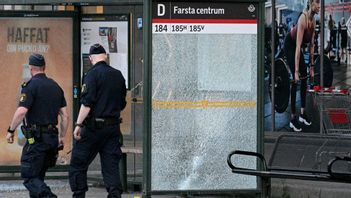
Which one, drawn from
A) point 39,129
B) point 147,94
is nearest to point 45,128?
point 39,129

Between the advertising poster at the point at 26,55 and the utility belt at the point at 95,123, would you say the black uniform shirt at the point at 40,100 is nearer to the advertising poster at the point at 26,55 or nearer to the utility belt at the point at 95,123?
the utility belt at the point at 95,123

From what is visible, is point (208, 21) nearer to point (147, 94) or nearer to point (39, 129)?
point (147, 94)

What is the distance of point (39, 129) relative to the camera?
333 inches

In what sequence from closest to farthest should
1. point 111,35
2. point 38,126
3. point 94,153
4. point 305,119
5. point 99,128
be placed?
point 99,128, point 94,153, point 38,126, point 111,35, point 305,119

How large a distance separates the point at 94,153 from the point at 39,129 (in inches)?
25.4

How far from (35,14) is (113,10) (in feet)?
3.38

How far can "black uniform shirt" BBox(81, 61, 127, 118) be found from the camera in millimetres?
8242

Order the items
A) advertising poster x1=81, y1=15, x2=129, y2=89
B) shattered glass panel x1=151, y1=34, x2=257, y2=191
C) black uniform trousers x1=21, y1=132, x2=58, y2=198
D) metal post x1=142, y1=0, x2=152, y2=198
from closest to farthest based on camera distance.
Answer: metal post x1=142, y1=0, x2=152, y2=198 < shattered glass panel x1=151, y1=34, x2=257, y2=191 < black uniform trousers x1=21, y1=132, x2=58, y2=198 < advertising poster x1=81, y1=15, x2=129, y2=89

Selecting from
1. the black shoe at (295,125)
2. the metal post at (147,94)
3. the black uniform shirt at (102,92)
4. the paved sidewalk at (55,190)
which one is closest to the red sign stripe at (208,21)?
the metal post at (147,94)

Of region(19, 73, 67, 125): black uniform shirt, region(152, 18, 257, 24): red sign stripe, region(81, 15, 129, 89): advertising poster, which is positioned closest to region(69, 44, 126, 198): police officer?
region(19, 73, 67, 125): black uniform shirt

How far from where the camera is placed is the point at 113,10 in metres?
10.3

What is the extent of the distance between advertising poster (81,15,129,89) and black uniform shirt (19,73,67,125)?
5.84 feet

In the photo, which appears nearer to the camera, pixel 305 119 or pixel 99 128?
pixel 99 128

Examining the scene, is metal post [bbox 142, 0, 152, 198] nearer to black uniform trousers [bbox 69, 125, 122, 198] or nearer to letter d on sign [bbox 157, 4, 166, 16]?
letter d on sign [bbox 157, 4, 166, 16]
